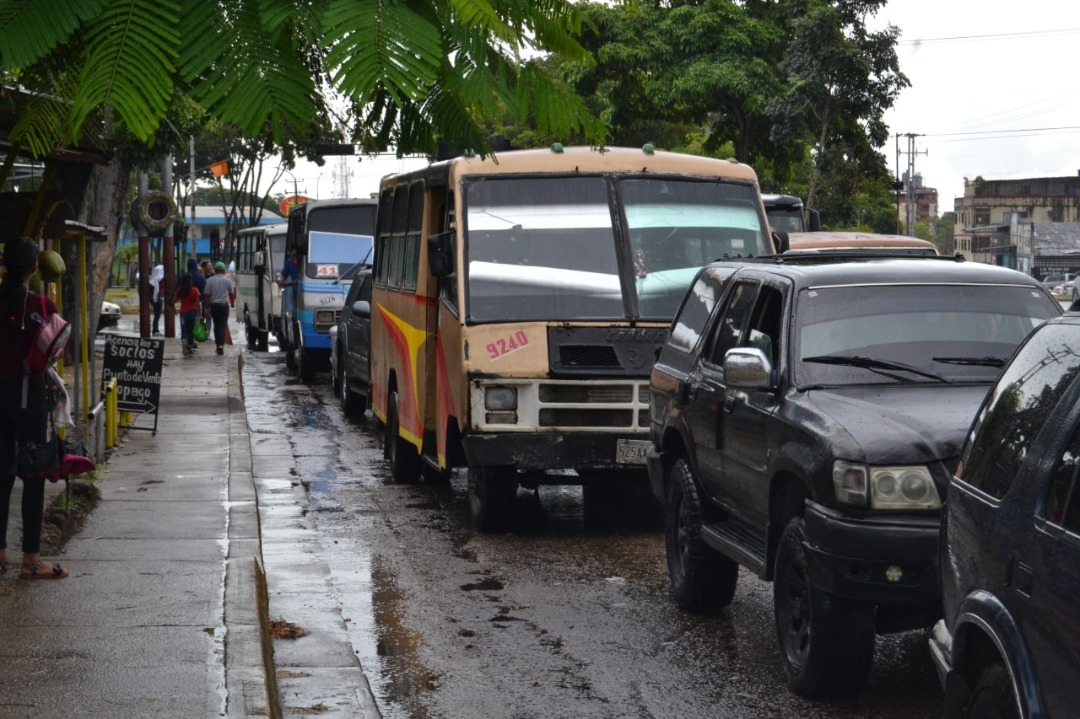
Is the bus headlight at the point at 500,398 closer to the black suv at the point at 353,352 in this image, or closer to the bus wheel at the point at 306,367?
the black suv at the point at 353,352

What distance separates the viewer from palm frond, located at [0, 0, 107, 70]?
3033mm

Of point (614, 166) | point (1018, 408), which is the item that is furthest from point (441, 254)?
point (1018, 408)

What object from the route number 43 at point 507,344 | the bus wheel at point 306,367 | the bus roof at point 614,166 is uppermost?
the bus roof at point 614,166

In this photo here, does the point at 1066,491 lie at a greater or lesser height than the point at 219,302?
greater

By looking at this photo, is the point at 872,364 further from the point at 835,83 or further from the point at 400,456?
the point at 835,83

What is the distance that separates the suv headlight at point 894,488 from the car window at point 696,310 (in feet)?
8.00

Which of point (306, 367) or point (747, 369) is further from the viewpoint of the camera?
point (306, 367)

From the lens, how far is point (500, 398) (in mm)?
10539

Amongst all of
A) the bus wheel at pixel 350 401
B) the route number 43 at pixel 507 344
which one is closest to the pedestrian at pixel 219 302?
the bus wheel at pixel 350 401

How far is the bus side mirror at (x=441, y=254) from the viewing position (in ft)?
36.2

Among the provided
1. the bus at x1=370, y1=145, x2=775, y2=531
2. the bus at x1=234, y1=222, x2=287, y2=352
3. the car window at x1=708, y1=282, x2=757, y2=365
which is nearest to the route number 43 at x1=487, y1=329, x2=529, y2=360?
the bus at x1=370, y1=145, x2=775, y2=531

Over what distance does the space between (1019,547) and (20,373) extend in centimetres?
592

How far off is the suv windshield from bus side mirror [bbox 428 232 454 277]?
4120mm

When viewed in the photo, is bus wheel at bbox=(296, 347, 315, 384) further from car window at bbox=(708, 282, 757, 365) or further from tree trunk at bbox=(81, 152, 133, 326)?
car window at bbox=(708, 282, 757, 365)
